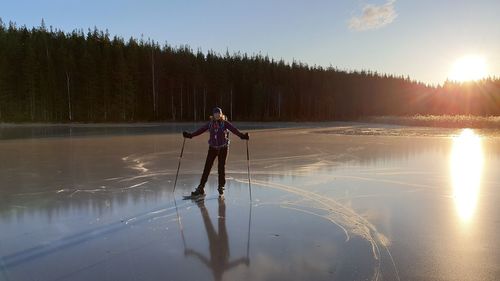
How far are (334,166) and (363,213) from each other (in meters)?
4.16

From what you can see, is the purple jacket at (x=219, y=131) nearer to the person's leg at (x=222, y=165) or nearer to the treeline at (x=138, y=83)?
the person's leg at (x=222, y=165)

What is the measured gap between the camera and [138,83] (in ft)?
176

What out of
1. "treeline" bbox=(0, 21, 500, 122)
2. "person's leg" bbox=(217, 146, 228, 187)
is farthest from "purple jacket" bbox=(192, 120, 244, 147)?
"treeline" bbox=(0, 21, 500, 122)

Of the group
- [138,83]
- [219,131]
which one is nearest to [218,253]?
[219,131]

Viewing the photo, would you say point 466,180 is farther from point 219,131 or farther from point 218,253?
point 218,253

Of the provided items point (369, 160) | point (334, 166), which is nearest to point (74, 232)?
point (334, 166)

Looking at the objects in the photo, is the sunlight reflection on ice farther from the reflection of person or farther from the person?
the person

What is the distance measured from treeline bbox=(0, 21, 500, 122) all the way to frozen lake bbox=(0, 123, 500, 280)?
135 feet

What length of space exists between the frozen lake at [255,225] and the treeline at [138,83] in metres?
41.2

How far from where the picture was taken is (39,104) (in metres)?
47.6

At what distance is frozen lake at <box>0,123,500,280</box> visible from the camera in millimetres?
3275

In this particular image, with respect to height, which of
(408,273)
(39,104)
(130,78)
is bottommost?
(408,273)

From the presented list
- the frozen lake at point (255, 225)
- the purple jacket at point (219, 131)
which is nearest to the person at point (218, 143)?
the purple jacket at point (219, 131)

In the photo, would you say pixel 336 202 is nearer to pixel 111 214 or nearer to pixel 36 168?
pixel 111 214
